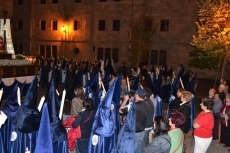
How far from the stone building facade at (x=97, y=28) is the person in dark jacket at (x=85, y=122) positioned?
25.6m

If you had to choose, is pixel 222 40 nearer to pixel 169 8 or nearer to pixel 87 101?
pixel 87 101

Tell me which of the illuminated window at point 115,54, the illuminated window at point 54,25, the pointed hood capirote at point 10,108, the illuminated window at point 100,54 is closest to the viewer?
the pointed hood capirote at point 10,108

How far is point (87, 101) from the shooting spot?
6.01 meters

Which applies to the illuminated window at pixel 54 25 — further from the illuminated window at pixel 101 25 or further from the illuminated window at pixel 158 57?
the illuminated window at pixel 158 57

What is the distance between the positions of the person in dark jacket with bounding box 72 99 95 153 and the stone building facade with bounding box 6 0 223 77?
84.0ft

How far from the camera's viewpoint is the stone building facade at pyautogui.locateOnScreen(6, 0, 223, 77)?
31.2 meters

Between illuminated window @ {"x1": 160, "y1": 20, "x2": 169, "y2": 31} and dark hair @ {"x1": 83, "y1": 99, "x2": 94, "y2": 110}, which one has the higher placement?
illuminated window @ {"x1": 160, "y1": 20, "x2": 169, "y2": 31}

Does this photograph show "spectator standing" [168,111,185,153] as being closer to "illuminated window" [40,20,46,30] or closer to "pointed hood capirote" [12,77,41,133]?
"pointed hood capirote" [12,77,41,133]

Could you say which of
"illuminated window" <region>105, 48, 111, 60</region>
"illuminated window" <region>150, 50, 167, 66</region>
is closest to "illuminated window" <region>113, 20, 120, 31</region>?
"illuminated window" <region>105, 48, 111, 60</region>

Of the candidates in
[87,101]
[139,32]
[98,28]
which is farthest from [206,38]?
[98,28]

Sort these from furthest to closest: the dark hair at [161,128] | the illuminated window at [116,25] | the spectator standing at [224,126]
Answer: the illuminated window at [116,25], the spectator standing at [224,126], the dark hair at [161,128]

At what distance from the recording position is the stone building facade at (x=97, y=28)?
31.2 metres

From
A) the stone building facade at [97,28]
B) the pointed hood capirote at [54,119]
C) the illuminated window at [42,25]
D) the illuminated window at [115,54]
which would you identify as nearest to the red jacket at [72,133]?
the pointed hood capirote at [54,119]

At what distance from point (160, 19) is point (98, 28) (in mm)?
7459
